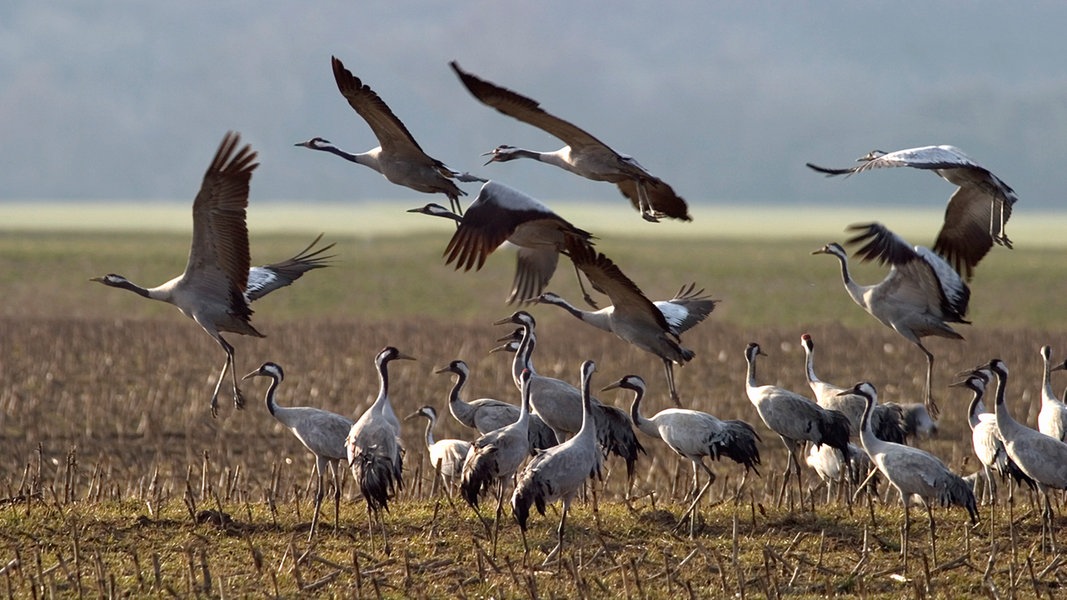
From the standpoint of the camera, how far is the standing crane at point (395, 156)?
8.64 meters

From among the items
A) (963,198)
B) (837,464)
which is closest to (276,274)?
(837,464)

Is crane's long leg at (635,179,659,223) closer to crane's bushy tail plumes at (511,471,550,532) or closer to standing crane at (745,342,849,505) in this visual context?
standing crane at (745,342,849,505)

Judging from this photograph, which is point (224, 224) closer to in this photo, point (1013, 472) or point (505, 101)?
point (505, 101)

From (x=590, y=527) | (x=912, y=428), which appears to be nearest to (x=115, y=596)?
(x=590, y=527)

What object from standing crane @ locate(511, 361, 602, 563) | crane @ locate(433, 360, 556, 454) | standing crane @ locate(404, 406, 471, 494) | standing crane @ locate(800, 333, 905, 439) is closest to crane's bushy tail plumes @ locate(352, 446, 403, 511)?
standing crane @ locate(511, 361, 602, 563)

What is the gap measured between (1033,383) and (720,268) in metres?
35.1

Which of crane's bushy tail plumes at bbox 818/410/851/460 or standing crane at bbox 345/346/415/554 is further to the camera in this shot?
crane's bushy tail plumes at bbox 818/410/851/460

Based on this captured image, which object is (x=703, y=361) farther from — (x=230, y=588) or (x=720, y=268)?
(x=720, y=268)

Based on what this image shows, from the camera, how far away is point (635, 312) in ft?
31.2

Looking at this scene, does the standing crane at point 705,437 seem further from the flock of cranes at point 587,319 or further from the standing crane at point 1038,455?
the standing crane at point 1038,455

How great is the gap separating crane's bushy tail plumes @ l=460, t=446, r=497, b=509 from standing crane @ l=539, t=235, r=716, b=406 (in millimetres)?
1311

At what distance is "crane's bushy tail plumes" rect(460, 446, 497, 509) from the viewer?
7965mm

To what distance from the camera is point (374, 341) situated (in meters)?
22.5

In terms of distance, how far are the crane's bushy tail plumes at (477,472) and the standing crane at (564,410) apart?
138 centimetres
